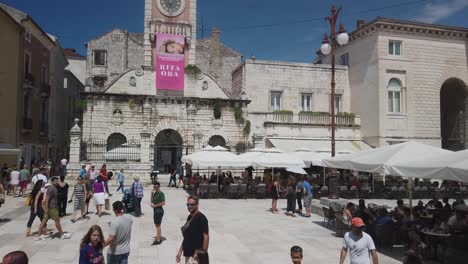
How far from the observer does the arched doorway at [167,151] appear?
25906 millimetres

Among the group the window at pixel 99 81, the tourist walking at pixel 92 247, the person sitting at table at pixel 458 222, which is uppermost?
the window at pixel 99 81

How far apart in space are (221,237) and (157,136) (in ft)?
56.2

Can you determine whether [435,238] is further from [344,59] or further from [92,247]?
[344,59]

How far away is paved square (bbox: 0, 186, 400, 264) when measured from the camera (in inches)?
307

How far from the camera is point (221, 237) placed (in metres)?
9.58

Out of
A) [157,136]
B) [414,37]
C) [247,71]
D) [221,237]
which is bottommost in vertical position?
[221,237]

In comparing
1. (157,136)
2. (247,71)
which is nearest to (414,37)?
(247,71)

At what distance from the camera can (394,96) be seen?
25766mm

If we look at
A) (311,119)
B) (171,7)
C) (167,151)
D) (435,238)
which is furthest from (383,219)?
(171,7)

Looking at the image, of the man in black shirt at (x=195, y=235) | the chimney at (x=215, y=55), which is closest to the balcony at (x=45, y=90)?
the chimney at (x=215, y=55)

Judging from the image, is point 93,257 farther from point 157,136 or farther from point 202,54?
point 202,54

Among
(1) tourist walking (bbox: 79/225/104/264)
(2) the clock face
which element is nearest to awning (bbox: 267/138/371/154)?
(2) the clock face

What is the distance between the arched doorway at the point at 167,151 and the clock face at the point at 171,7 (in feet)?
29.1

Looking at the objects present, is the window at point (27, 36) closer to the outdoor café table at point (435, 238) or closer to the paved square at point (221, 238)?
the paved square at point (221, 238)
